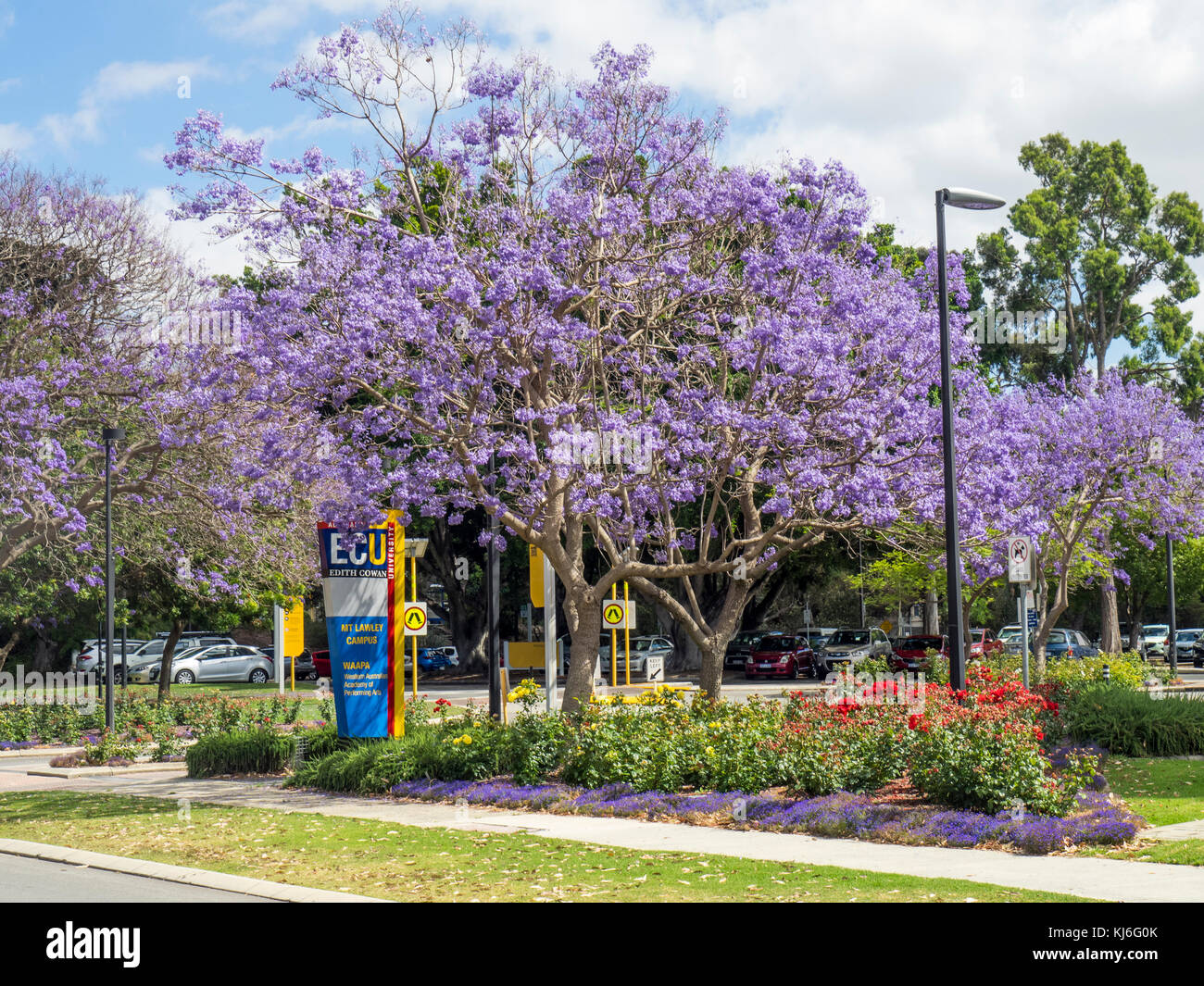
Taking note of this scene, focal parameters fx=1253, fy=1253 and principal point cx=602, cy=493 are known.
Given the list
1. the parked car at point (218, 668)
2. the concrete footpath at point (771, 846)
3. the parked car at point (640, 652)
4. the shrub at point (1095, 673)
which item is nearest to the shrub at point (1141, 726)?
the shrub at point (1095, 673)

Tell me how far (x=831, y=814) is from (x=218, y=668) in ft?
129

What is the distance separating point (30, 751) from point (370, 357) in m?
11.5

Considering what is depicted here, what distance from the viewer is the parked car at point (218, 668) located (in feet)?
151

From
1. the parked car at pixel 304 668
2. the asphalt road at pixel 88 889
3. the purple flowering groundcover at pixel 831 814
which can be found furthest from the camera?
the parked car at pixel 304 668

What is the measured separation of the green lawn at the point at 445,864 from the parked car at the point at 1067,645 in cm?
2969

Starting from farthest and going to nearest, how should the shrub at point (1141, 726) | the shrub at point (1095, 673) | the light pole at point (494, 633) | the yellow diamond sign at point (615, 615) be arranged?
the yellow diamond sign at point (615, 615), the light pole at point (494, 633), the shrub at point (1095, 673), the shrub at point (1141, 726)

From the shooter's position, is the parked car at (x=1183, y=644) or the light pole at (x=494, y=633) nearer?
the light pole at (x=494, y=633)

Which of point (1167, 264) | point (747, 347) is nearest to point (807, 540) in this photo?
point (747, 347)

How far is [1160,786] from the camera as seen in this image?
44.0 feet

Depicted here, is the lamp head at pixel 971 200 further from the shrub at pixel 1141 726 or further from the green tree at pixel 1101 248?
the green tree at pixel 1101 248

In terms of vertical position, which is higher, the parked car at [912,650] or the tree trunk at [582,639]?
the tree trunk at [582,639]

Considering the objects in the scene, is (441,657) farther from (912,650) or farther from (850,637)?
(912,650)

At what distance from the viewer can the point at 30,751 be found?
21.9 m
